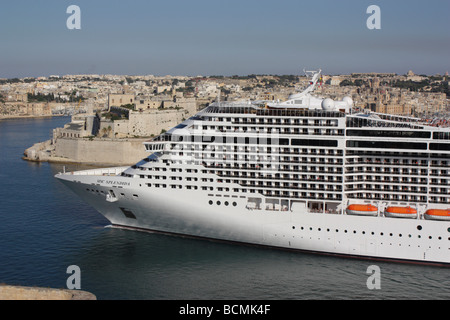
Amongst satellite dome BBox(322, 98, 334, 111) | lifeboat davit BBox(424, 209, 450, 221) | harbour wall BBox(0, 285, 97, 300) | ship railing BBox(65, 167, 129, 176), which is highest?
satellite dome BBox(322, 98, 334, 111)

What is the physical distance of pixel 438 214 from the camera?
17.5 meters

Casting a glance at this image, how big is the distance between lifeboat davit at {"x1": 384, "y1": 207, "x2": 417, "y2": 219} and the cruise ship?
0.03 metres

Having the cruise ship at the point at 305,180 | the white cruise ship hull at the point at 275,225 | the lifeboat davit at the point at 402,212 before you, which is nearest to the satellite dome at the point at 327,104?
the cruise ship at the point at 305,180

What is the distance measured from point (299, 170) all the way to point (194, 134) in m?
3.52

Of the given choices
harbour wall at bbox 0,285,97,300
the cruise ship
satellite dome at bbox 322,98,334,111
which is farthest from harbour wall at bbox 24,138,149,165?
harbour wall at bbox 0,285,97,300

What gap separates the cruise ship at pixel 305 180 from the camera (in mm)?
17891

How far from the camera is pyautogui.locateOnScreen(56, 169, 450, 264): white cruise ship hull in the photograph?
1767cm

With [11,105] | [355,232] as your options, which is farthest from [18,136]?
[355,232]

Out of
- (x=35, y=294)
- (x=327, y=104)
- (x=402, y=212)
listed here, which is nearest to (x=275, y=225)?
(x=402, y=212)

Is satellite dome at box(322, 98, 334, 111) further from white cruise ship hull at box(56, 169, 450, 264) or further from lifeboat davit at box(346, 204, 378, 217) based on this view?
white cruise ship hull at box(56, 169, 450, 264)

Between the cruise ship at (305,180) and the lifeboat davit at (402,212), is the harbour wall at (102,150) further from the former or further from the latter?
the lifeboat davit at (402,212)

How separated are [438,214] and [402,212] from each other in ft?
3.33

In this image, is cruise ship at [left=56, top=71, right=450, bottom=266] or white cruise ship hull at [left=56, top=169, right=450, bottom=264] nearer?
white cruise ship hull at [left=56, top=169, right=450, bottom=264]

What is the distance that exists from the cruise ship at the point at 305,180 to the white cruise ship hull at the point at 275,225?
0.03 metres
